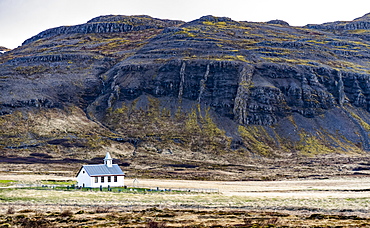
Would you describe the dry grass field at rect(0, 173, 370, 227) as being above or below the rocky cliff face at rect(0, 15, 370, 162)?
below

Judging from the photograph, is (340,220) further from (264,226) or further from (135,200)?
(135,200)

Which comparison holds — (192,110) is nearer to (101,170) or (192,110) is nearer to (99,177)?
(101,170)

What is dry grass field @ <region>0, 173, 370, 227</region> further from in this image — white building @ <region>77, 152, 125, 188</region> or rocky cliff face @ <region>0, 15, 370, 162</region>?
rocky cliff face @ <region>0, 15, 370, 162</region>

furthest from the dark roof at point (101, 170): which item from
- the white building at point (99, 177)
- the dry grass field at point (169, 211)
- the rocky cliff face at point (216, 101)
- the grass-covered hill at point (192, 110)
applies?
the rocky cliff face at point (216, 101)

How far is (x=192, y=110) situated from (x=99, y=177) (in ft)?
312

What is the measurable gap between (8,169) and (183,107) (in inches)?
2780

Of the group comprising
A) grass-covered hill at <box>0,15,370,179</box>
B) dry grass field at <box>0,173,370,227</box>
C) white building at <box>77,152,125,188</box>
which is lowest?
dry grass field at <box>0,173,370,227</box>

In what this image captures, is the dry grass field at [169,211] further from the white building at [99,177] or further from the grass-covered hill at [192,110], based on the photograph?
the grass-covered hill at [192,110]

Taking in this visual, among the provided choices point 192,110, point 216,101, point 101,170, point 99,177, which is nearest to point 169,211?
point 99,177

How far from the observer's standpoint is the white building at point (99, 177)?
7725cm

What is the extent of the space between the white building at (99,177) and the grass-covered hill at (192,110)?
46599 mm

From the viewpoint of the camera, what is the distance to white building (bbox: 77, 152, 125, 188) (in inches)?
3041

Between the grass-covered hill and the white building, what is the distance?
153 ft

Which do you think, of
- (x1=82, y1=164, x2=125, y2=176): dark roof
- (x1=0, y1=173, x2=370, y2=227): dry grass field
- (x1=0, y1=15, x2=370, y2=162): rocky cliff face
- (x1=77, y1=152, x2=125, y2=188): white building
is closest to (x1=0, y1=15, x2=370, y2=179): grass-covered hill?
(x1=0, y1=15, x2=370, y2=162): rocky cliff face
